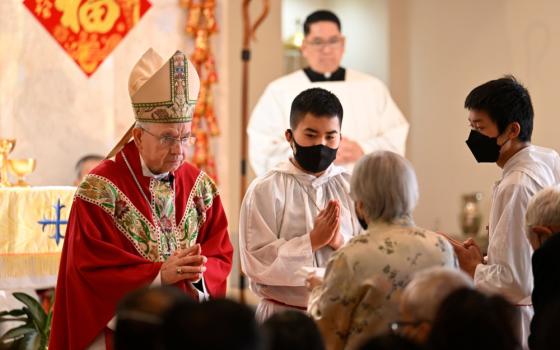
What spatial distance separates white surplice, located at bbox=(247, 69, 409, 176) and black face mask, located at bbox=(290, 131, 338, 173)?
3.56 meters

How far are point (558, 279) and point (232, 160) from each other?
5.74m

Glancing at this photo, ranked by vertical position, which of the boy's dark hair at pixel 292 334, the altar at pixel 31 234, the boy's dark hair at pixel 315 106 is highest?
the boy's dark hair at pixel 315 106

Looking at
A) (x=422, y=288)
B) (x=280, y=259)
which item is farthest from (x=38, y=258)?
(x=422, y=288)

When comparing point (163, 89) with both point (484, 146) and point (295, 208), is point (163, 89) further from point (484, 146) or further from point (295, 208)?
point (484, 146)

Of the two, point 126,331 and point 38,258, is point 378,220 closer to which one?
point 126,331

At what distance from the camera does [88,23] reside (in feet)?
28.2

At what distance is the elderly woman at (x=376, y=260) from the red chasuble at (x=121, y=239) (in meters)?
1.22

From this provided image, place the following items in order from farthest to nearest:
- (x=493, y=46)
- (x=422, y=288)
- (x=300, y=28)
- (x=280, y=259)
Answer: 1. (x=300, y=28)
2. (x=493, y=46)
3. (x=280, y=259)
4. (x=422, y=288)

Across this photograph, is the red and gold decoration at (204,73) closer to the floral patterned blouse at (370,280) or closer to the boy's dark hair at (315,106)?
the boy's dark hair at (315,106)

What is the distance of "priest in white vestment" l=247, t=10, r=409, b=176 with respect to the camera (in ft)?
28.7

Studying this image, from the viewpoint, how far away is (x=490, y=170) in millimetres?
10484

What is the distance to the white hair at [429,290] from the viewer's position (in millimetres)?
3148

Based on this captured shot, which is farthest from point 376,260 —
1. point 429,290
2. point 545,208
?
point 545,208

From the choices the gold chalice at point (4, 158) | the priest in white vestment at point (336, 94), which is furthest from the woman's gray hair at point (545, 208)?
Answer: the priest in white vestment at point (336, 94)
